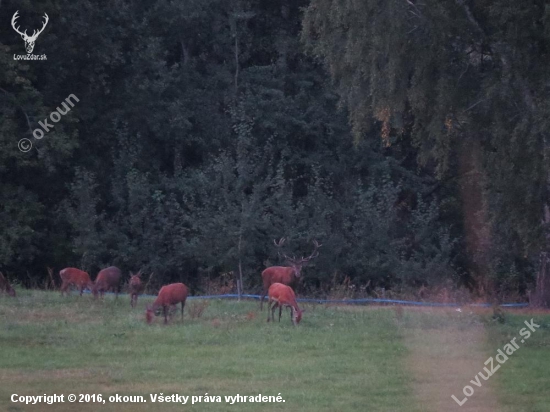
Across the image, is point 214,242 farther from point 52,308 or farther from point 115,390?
point 115,390

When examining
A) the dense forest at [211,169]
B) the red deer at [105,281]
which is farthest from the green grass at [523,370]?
the red deer at [105,281]

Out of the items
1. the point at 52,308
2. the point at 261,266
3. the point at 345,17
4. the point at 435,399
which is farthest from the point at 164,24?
the point at 435,399

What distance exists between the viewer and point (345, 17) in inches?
708

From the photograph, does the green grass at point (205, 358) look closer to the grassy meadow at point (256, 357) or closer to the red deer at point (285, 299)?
the grassy meadow at point (256, 357)

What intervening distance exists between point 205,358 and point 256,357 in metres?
0.73

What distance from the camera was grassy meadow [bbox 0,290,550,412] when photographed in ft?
34.6

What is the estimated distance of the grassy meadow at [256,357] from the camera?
416 inches

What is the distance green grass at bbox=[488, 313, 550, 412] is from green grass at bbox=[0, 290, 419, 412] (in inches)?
49.9

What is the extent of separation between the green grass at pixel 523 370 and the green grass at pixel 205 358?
127 centimetres

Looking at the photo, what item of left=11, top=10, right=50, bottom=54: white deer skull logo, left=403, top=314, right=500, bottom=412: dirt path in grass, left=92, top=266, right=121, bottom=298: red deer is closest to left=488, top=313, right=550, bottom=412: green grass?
left=403, top=314, right=500, bottom=412: dirt path in grass

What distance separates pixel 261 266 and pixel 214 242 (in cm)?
230

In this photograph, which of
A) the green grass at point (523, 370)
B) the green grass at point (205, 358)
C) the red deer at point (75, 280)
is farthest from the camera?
the red deer at point (75, 280)

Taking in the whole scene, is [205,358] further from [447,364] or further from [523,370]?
[523,370]

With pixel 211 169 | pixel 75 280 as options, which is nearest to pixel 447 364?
pixel 75 280
